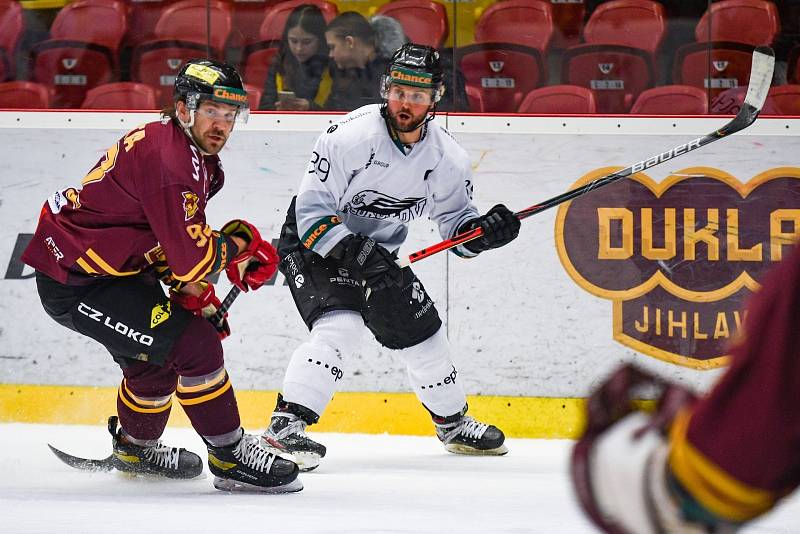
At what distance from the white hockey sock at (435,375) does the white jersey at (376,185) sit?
12.1 inches

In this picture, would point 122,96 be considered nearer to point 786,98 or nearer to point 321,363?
point 321,363

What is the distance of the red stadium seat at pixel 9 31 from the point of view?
389 cm

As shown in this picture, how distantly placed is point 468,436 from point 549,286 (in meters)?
0.68

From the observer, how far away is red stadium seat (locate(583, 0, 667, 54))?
3.71 metres

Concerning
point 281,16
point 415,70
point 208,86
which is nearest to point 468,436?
point 415,70

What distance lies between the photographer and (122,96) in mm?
3820

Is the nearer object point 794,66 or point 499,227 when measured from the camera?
point 499,227

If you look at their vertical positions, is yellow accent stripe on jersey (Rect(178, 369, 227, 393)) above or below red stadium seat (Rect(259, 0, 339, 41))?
below

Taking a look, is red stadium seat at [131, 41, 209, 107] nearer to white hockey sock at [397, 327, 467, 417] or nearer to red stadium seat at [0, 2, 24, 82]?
red stadium seat at [0, 2, 24, 82]

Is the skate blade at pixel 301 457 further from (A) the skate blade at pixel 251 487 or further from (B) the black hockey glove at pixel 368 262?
(B) the black hockey glove at pixel 368 262

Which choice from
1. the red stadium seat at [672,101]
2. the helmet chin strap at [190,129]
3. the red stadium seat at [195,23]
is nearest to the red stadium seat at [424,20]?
the red stadium seat at [195,23]

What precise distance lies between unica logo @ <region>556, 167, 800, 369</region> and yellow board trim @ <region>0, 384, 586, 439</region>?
37 centimetres

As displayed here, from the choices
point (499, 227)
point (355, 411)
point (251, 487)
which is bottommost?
point (355, 411)

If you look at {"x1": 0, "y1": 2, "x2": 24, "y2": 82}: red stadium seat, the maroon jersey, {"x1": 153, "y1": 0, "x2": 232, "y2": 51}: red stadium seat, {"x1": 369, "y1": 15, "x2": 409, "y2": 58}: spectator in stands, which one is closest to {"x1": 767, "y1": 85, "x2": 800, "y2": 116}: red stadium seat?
{"x1": 369, "y1": 15, "x2": 409, "y2": 58}: spectator in stands
